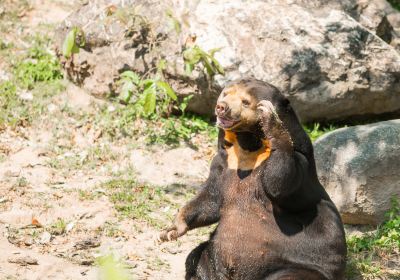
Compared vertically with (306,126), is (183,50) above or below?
above

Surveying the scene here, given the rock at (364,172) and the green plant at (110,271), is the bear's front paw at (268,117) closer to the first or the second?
the rock at (364,172)

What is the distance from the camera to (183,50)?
8.22 meters

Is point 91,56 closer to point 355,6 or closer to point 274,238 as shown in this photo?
point 355,6

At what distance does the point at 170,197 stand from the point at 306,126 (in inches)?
82.3

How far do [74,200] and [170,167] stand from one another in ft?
3.86

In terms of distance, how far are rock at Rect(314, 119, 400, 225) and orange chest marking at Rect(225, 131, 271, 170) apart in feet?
5.79

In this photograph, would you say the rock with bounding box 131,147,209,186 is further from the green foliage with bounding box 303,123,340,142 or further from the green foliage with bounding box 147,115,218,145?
the green foliage with bounding box 303,123,340,142

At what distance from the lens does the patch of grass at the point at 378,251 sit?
5629mm

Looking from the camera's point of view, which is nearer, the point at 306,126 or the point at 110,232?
the point at 110,232

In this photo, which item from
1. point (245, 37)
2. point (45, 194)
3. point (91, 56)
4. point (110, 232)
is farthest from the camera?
point (91, 56)

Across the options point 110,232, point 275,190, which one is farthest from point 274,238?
point 110,232

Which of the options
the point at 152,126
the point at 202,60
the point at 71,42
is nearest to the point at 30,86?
the point at 71,42

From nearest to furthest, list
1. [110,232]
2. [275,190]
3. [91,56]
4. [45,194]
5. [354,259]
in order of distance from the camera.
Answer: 1. [275,190]
2. [354,259]
3. [110,232]
4. [45,194]
5. [91,56]

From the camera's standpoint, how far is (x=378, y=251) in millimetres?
5895
